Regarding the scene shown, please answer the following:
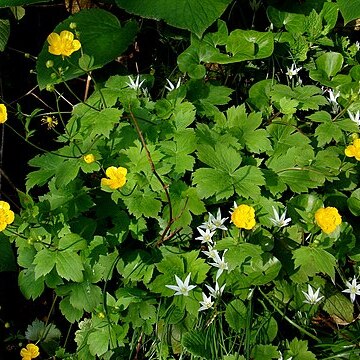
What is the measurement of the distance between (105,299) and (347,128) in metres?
0.91

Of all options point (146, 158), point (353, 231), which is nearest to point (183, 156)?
point (146, 158)

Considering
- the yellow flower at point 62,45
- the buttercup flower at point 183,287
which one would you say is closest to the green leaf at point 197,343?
the buttercup flower at point 183,287

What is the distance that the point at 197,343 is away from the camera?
1735mm

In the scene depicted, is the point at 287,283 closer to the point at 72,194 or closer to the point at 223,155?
the point at 223,155

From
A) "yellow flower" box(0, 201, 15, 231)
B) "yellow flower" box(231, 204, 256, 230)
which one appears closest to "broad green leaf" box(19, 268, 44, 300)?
"yellow flower" box(0, 201, 15, 231)

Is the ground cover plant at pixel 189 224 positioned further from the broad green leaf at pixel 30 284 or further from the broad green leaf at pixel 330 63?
the broad green leaf at pixel 330 63

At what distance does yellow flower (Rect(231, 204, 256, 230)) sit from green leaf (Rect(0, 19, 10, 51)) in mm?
1109

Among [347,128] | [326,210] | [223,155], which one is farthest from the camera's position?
[347,128]

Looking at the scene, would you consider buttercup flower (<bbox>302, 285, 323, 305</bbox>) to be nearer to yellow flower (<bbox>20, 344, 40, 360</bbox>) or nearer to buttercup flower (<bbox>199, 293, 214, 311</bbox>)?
buttercup flower (<bbox>199, 293, 214, 311</bbox>)

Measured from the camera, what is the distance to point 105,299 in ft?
6.06

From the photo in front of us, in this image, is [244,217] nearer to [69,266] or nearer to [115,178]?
[115,178]

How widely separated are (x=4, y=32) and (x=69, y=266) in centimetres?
99

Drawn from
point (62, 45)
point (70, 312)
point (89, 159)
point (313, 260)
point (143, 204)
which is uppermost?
point (62, 45)

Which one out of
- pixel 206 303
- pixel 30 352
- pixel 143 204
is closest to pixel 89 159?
pixel 143 204
